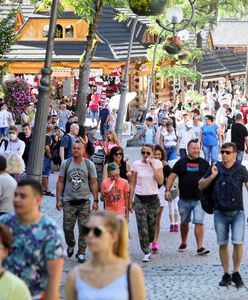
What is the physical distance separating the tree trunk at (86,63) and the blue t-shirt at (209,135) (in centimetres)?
379

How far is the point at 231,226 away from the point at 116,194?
2.02 meters

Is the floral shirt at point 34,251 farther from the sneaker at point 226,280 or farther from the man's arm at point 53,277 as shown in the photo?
the sneaker at point 226,280

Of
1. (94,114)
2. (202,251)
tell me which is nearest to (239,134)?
(202,251)

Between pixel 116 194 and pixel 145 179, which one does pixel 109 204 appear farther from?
pixel 145 179

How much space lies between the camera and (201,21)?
4362 cm

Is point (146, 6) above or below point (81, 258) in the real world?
above

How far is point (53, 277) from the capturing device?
7066mm

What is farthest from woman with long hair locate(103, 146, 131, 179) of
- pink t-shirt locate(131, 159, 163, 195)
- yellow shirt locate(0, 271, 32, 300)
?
yellow shirt locate(0, 271, 32, 300)

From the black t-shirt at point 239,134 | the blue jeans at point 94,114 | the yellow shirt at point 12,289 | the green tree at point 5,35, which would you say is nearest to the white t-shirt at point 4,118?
the green tree at point 5,35

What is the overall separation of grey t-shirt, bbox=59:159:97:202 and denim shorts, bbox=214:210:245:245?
2.12 metres

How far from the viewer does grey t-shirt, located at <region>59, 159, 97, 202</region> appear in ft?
42.8

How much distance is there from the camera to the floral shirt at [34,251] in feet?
23.4

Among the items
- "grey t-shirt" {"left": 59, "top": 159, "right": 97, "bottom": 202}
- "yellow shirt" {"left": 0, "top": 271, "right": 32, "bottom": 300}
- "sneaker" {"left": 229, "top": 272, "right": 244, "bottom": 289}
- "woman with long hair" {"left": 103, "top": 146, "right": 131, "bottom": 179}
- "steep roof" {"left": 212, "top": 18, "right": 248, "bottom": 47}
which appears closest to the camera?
"yellow shirt" {"left": 0, "top": 271, "right": 32, "bottom": 300}

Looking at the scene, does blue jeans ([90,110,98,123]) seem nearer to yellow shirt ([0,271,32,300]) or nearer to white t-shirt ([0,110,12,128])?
white t-shirt ([0,110,12,128])
